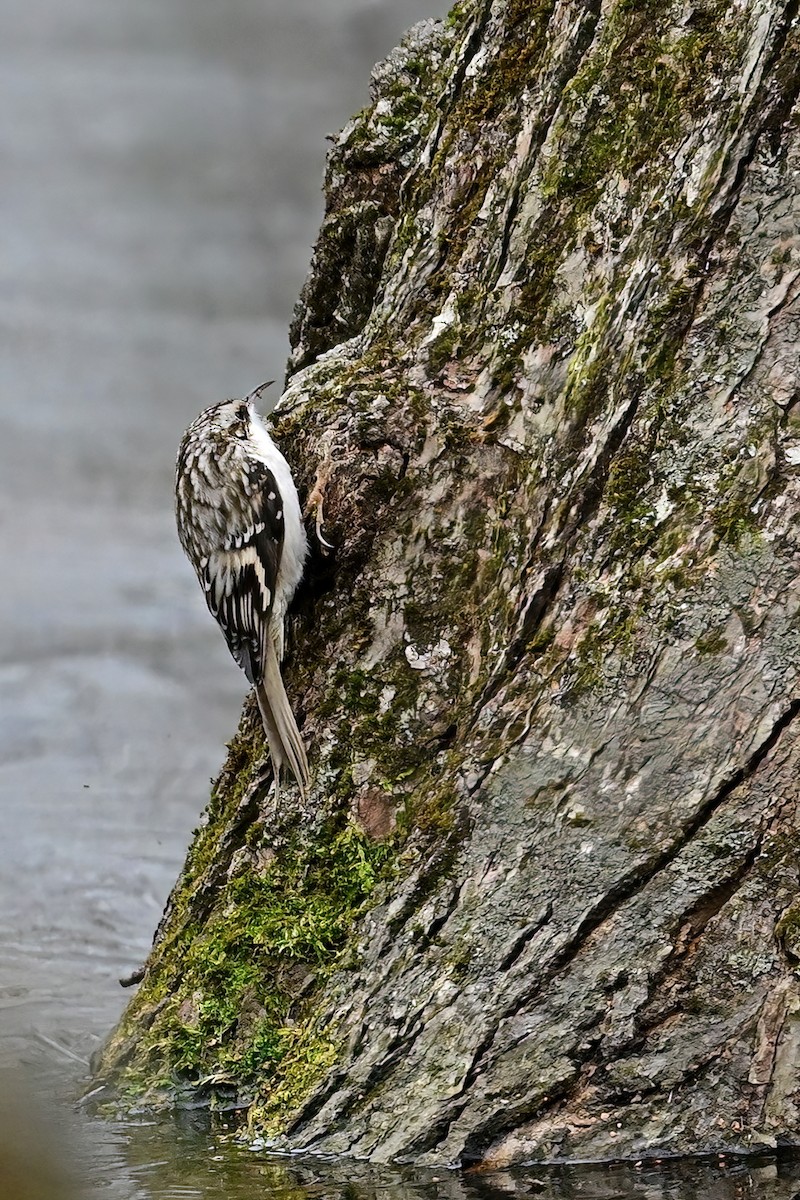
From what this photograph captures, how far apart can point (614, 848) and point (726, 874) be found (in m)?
0.21

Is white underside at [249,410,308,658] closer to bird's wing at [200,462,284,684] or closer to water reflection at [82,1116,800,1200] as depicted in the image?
bird's wing at [200,462,284,684]

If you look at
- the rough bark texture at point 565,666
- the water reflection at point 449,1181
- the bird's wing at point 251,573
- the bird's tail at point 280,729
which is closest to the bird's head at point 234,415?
the bird's wing at point 251,573

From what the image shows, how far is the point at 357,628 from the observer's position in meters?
2.80

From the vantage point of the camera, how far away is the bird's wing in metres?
3.05

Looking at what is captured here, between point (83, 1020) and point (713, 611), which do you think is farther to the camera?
point (83, 1020)

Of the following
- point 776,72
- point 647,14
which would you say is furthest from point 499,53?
point 776,72

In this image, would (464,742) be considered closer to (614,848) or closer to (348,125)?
(614,848)

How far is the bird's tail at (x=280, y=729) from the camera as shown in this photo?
109 inches

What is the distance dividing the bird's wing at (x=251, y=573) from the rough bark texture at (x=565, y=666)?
0.85ft

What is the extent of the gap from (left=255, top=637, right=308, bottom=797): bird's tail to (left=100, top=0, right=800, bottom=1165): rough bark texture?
0.14ft

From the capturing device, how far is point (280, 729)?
111 inches

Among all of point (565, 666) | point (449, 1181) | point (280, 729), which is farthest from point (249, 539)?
point (449, 1181)

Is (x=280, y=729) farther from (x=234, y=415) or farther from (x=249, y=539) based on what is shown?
(x=234, y=415)

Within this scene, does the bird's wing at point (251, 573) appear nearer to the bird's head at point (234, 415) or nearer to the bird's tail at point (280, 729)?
the bird's tail at point (280, 729)
